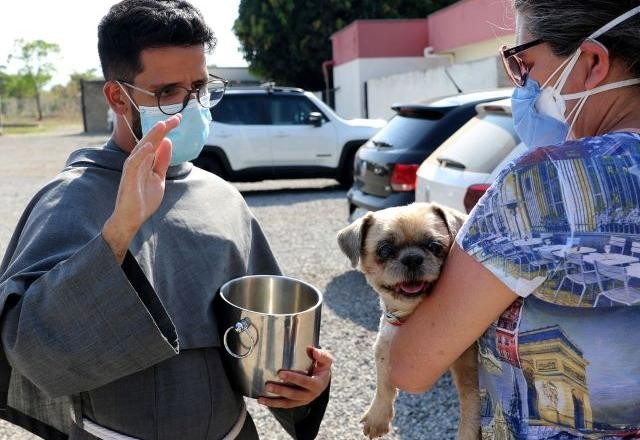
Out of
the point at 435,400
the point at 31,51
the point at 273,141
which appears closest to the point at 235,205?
the point at 435,400

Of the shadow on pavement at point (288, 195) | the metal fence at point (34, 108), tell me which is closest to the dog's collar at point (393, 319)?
the shadow on pavement at point (288, 195)

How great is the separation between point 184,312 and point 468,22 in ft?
65.5

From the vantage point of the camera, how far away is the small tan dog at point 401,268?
7.59ft

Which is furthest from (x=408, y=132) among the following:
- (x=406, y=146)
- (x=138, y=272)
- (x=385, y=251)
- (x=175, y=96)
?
(x=138, y=272)

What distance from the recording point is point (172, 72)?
2.12 m

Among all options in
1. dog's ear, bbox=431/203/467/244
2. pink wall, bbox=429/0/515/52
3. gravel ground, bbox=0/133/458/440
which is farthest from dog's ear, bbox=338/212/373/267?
pink wall, bbox=429/0/515/52

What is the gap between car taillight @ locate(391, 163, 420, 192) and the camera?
6617 mm

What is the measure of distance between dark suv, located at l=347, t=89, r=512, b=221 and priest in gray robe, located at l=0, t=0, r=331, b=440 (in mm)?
4352

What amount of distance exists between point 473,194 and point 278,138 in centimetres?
915

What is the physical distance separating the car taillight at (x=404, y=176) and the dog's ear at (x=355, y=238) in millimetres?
3787

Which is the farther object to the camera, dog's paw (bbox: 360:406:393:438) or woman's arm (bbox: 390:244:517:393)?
dog's paw (bbox: 360:406:393:438)

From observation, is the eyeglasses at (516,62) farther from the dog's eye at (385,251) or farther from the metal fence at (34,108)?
the metal fence at (34,108)

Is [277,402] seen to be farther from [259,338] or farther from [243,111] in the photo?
[243,111]

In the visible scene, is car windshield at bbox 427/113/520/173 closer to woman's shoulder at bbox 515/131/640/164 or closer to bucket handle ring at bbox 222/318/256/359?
bucket handle ring at bbox 222/318/256/359
